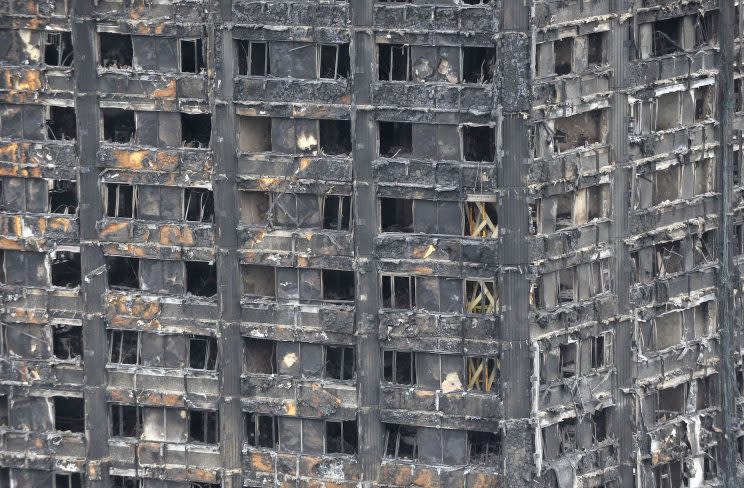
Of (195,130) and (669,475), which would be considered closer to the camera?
(195,130)

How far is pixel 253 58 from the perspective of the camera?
118 metres

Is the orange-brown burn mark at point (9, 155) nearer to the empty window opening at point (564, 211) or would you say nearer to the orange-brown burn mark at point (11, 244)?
the orange-brown burn mark at point (11, 244)

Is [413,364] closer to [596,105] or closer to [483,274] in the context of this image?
[483,274]

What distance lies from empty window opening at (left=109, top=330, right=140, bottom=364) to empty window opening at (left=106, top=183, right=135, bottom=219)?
15.3 ft

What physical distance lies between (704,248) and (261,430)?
19.2 metres

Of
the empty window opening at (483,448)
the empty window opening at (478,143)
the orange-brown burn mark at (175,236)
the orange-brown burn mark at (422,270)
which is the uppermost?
the empty window opening at (478,143)

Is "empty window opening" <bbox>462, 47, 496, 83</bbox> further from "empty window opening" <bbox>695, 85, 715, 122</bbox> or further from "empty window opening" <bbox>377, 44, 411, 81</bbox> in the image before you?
"empty window opening" <bbox>695, 85, 715, 122</bbox>

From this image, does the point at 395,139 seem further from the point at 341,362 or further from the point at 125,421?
the point at 125,421

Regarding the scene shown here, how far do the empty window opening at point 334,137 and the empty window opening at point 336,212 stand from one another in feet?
5.76

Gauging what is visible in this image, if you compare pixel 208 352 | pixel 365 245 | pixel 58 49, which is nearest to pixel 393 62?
pixel 365 245

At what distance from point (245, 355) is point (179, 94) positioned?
408 inches

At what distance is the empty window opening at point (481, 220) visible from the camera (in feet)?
379

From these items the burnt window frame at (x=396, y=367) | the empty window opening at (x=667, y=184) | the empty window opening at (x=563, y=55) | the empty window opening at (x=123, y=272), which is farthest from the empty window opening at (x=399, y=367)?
the empty window opening at (x=563, y=55)

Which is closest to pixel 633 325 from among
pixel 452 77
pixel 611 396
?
pixel 611 396
